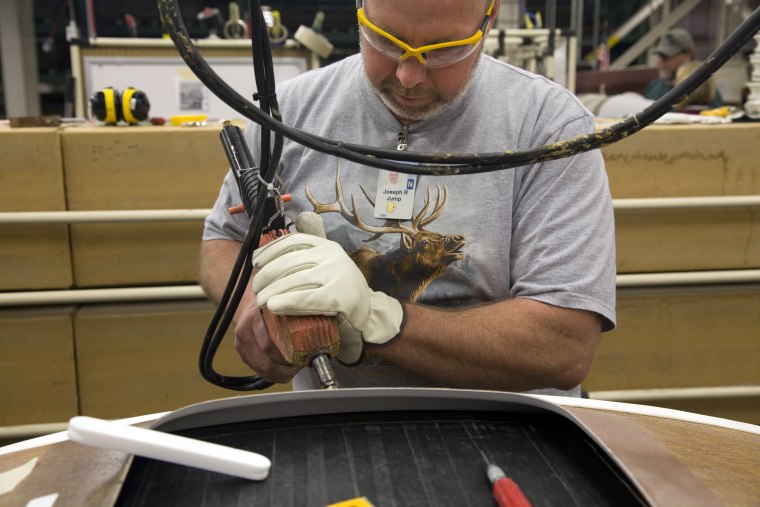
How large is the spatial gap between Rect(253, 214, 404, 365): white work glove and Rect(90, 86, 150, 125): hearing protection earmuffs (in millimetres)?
1134

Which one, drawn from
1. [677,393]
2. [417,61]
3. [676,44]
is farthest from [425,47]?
[676,44]

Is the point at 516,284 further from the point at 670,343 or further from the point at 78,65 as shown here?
the point at 78,65

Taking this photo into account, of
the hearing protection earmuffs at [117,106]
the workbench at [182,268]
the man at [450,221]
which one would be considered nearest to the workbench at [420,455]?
the man at [450,221]

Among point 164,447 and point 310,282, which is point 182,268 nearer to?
point 310,282

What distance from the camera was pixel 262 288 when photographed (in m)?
0.87

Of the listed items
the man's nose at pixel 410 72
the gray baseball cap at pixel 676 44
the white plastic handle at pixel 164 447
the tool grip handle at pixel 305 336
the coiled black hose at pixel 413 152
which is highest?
the gray baseball cap at pixel 676 44

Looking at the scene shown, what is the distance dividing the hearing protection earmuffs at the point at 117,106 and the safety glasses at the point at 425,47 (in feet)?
3.31

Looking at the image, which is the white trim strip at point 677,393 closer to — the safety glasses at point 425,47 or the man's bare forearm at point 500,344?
the man's bare forearm at point 500,344

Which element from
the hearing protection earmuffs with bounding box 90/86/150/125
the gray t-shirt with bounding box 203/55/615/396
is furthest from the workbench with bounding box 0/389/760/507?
the hearing protection earmuffs with bounding box 90/86/150/125

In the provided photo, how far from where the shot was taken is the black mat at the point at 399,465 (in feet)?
1.77

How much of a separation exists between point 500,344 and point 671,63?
4234mm

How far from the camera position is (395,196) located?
1.17m

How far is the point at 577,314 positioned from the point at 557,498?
1.86 ft

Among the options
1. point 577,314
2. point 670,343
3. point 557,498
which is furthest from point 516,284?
point 670,343
